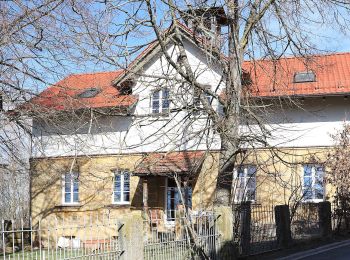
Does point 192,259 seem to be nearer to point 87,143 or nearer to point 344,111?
point 87,143

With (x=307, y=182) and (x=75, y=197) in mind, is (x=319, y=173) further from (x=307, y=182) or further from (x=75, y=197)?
(x=75, y=197)

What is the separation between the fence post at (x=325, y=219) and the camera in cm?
1750

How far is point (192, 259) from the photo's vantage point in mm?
11258

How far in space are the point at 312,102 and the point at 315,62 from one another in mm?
8248

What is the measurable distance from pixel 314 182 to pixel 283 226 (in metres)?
7.87

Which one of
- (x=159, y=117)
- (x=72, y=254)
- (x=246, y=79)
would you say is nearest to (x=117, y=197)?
(x=246, y=79)

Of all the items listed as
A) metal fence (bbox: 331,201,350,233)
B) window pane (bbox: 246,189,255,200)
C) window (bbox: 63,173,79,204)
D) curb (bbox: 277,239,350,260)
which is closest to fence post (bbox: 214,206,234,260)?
curb (bbox: 277,239,350,260)

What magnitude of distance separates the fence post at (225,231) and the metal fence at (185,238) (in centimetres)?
9

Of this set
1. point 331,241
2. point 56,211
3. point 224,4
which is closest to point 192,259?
point 224,4

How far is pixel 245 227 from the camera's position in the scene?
42.9ft

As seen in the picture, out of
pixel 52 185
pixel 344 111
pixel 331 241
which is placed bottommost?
pixel 331 241

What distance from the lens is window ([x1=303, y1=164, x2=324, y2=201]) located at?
71.9 ft

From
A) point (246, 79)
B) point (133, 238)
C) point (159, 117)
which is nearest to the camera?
point (133, 238)

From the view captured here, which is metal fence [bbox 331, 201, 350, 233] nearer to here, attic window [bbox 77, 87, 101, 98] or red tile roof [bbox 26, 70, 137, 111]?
red tile roof [bbox 26, 70, 137, 111]
